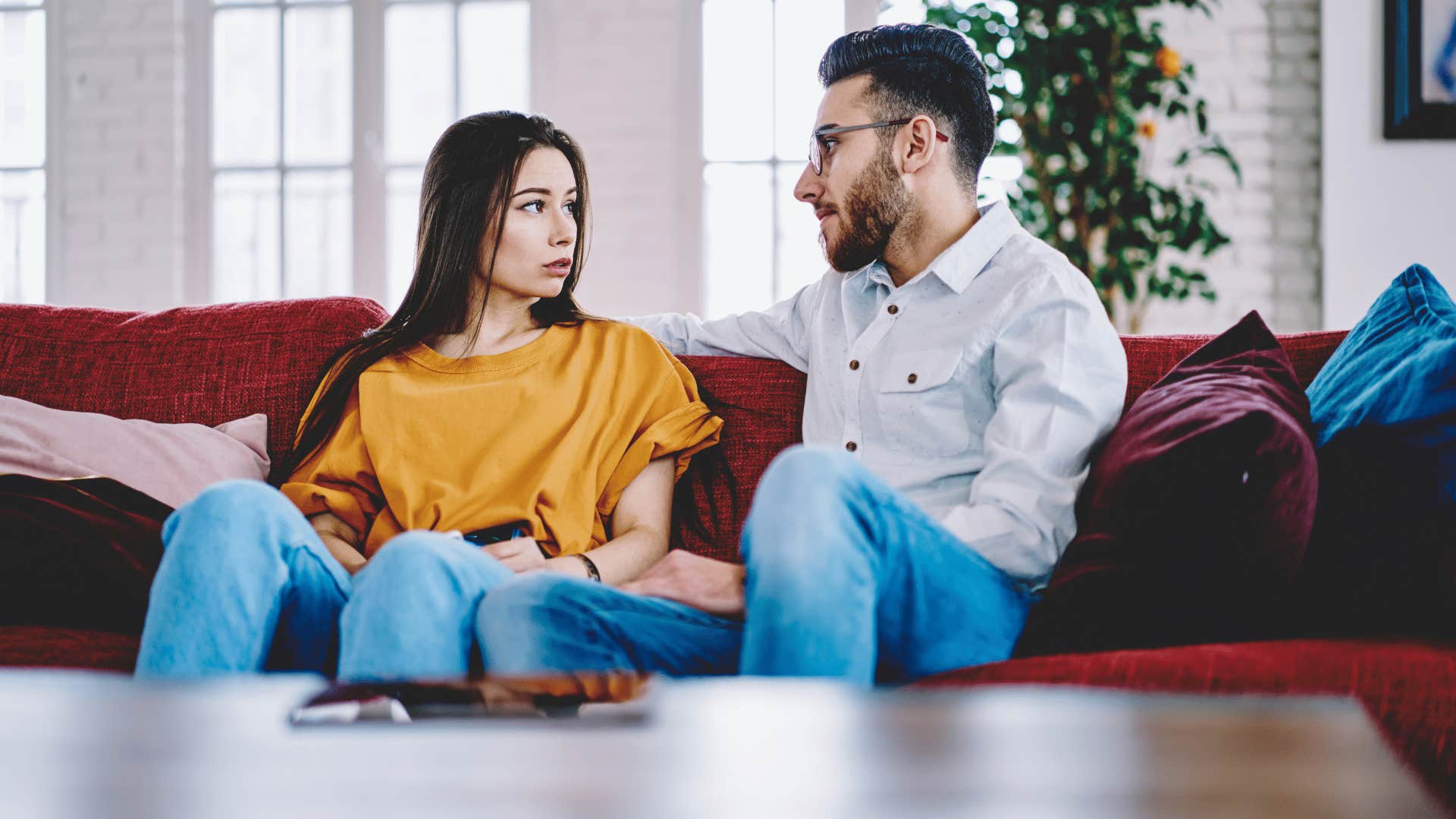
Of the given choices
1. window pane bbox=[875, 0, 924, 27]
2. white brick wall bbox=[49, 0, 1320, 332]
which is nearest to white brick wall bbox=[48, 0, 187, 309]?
white brick wall bbox=[49, 0, 1320, 332]

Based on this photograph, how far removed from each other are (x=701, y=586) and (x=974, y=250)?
65cm

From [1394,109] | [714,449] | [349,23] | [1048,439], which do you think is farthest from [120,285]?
[1394,109]

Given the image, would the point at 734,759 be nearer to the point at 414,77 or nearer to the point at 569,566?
the point at 569,566

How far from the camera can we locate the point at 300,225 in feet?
13.5

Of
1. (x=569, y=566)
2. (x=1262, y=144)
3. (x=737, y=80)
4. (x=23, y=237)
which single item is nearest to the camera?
(x=569, y=566)

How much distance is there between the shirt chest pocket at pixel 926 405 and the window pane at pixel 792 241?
2450 millimetres

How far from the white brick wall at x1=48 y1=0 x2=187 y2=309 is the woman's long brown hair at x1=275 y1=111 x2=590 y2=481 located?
273 centimetres

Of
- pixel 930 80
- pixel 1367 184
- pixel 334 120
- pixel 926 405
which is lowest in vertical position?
pixel 926 405

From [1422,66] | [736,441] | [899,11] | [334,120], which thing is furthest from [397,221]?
[1422,66]

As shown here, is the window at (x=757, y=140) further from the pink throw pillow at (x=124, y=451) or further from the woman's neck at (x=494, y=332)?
the pink throw pillow at (x=124, y=451)

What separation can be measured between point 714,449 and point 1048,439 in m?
0.54

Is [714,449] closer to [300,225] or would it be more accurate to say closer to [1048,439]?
[1048,439]

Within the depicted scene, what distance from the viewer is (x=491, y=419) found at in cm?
160

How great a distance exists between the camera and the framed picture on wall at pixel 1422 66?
10.6 ft
